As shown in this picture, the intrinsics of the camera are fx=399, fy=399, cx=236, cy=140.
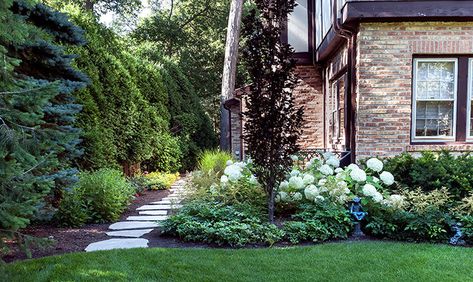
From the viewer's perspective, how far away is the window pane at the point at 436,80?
6797 millimetres

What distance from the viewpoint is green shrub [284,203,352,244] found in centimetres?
457

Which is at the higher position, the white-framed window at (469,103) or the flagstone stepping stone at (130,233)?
the white-framed window at (469,103)

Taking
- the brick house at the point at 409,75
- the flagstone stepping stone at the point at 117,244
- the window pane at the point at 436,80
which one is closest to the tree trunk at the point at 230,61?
the brick house at the point at 409,75

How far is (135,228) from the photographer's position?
17.4ft

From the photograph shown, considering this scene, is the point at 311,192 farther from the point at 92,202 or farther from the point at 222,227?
the point at 92,202

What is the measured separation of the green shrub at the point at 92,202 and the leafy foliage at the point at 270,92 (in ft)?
7.71

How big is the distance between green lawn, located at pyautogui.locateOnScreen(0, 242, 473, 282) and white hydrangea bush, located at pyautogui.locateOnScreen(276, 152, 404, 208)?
1.00 metres

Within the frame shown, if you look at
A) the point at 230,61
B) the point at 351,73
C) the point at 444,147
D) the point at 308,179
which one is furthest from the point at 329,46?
the point at 230,61

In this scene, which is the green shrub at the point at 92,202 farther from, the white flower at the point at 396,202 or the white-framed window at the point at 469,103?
the white-framed window at the point at 469,103

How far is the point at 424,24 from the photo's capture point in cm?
658

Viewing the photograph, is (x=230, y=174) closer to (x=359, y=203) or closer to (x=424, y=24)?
(x=359, y=203)

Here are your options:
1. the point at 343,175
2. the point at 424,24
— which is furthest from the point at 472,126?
the point at 343,175

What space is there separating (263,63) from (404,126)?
3.01 meters

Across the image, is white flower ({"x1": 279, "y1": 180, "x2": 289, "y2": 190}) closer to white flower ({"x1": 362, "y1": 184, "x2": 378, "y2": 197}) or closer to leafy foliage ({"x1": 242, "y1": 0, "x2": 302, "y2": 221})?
leafy foliage ({"x1": 242, "y1": 0, "x2": 302, "y2": 221})
